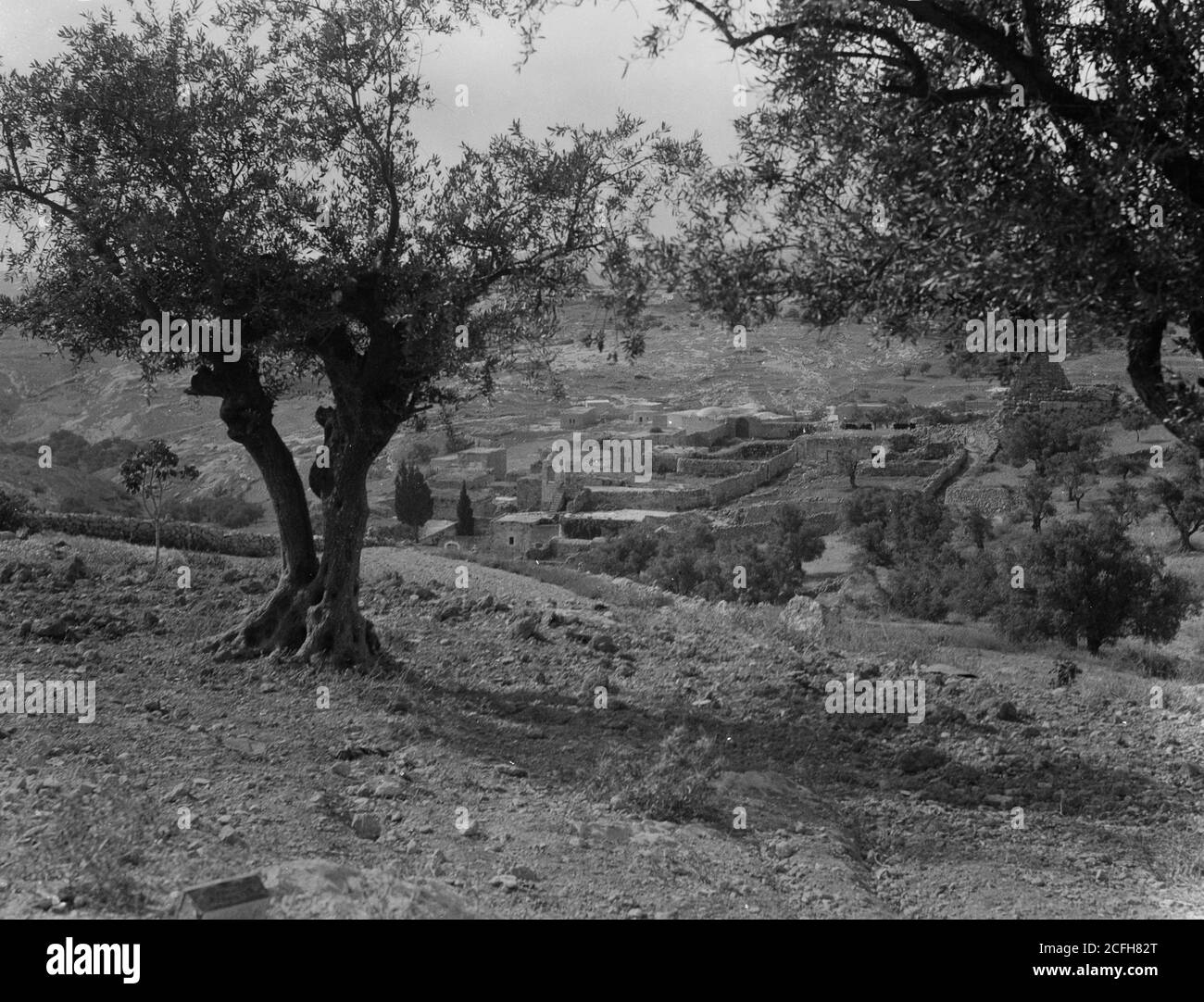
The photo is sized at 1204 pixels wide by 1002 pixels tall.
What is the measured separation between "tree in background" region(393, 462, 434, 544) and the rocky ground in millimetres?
33614

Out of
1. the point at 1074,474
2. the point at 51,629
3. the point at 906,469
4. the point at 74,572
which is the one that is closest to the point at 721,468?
the point at 906,469

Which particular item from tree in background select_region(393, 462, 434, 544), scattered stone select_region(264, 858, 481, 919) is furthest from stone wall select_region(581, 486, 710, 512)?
scattered stone select_region(264, 858, 481, 919)

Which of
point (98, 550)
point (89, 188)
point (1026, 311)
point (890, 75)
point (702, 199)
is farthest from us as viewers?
point (98, 550)

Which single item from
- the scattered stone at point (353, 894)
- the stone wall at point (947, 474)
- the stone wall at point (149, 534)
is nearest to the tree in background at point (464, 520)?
the stone wall at point (947, 474)

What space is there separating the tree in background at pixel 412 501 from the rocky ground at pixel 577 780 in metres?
33.6

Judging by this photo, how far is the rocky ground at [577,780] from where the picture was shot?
6.54 m

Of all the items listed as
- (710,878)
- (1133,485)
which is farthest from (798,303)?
(1133,485)

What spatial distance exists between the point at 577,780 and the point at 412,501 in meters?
41.0

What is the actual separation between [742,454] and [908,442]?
10.5 metres

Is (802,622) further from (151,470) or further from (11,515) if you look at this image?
(11,515)

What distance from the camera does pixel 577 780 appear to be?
9.13 meters

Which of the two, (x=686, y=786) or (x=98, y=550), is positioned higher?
(x=98, y=550)

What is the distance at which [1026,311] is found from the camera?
319 inches

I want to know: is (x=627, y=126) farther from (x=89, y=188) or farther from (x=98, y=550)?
(x=98, y=550)
